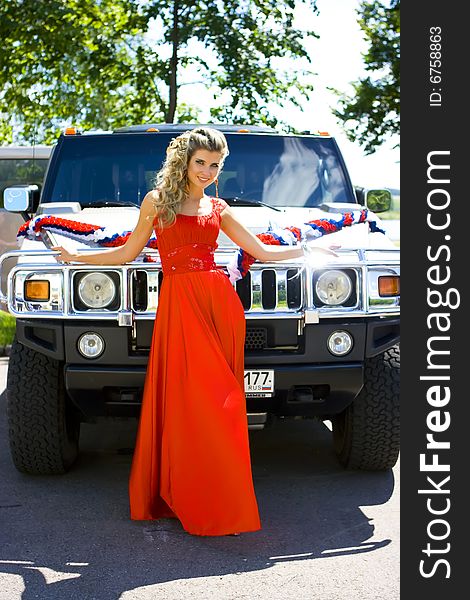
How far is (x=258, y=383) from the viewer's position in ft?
15.4

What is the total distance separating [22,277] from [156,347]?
31.1 inches

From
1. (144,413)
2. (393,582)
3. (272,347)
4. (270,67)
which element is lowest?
(393,582)

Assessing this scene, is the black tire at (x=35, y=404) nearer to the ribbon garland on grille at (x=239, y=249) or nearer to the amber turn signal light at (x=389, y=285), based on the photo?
the ribbon garland on grille at (x=239, y=249)

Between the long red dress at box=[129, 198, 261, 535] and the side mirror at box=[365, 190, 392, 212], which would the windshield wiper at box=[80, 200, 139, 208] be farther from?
the side mirror at box=[365, 190, 392, 212]

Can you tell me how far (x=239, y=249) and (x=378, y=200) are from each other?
183cm

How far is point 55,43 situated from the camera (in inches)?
583

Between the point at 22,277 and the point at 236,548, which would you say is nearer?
the point at 236,548

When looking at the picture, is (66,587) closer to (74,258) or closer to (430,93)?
(74,258)

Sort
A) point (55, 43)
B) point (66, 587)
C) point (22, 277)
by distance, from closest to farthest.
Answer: point (66, 587), point (22, 277), point (55, 43)

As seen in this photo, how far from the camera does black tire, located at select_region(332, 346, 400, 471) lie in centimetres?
504

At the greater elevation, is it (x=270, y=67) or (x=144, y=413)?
(x=270, y=67)

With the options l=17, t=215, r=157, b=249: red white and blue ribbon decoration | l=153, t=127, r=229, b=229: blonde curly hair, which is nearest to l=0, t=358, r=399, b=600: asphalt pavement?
l=17, t=215, r=157, b=249: red white and blue ribbon decoration

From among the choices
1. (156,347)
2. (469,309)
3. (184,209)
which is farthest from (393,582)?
(184,209)

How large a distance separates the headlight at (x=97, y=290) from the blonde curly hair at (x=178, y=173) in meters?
0.44
